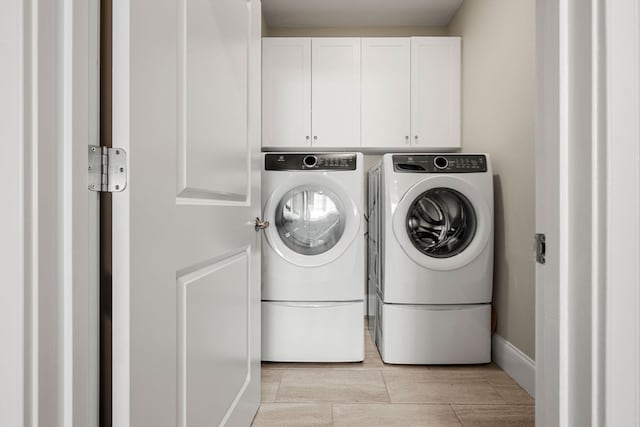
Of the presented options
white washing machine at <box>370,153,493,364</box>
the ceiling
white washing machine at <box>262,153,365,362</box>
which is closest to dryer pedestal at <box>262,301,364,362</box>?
white washing machine at <box>262,153,365,362</box>

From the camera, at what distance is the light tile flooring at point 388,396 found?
154cm

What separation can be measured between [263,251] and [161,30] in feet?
4.77

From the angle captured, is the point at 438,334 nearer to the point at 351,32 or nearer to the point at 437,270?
the point at 437,270

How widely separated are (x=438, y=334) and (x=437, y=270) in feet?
1.17

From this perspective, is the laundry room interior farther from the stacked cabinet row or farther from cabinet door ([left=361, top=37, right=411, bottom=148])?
cabinet door ([left=361, top=37, right=411, bottom=148])

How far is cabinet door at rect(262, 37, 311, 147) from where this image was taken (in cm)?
279

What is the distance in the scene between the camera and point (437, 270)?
6.63 ft

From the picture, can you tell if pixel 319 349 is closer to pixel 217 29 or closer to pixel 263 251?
pixel 263 251

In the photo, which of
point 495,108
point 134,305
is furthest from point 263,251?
point 495,108

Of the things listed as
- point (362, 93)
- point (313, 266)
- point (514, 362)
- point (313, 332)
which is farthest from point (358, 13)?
point (514, 362)
